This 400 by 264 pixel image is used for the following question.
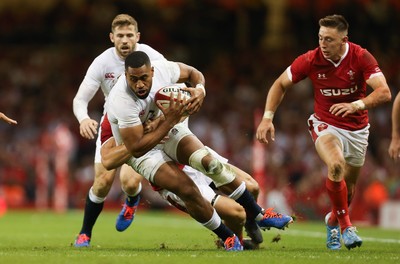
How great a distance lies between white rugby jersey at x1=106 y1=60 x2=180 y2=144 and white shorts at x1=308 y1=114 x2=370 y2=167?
175cm

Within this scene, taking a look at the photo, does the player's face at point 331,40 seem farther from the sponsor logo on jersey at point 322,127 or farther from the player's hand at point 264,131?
the player's hand at point 264,131

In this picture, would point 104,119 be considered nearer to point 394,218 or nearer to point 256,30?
point 394,218

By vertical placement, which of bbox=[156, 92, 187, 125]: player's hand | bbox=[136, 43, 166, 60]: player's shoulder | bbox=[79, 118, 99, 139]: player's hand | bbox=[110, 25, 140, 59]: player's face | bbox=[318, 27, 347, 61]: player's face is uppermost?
bbox=[318, 27, 347, 61]: player's face

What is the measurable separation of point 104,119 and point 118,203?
1234 centimetres

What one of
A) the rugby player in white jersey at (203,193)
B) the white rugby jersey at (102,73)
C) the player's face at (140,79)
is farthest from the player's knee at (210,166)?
the white rugby jersey at (102,73)

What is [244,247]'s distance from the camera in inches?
413

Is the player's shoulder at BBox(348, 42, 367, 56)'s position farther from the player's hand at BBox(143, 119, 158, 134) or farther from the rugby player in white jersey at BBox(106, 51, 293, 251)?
the player's hand at BBox(143, 119, 158, 134)

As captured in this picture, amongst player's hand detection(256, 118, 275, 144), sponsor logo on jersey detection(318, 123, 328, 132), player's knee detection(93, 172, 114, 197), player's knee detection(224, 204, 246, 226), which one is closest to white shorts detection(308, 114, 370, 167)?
sponsor logo on jersey detection(318, 123, 328, 132)

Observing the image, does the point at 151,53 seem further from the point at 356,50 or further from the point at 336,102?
the point at 356,50

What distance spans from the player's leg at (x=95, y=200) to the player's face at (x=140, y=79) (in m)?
1.93

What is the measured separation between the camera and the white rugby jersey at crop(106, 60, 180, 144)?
31.2 feet

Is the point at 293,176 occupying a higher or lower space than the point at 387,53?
lower

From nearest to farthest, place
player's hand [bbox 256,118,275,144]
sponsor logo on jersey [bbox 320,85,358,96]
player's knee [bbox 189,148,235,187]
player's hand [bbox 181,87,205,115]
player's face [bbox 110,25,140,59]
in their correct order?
player's hand [bbox 181,87,205,115], player's knee [bbox 189,148,235,187], player's hand [bbox 256,118,275,144], sponsor logo on jersey [bbox 320,85,358,96], player's face [bbox 110,25,140,59]

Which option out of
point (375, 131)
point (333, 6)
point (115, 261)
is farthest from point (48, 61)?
point (115, 261)
